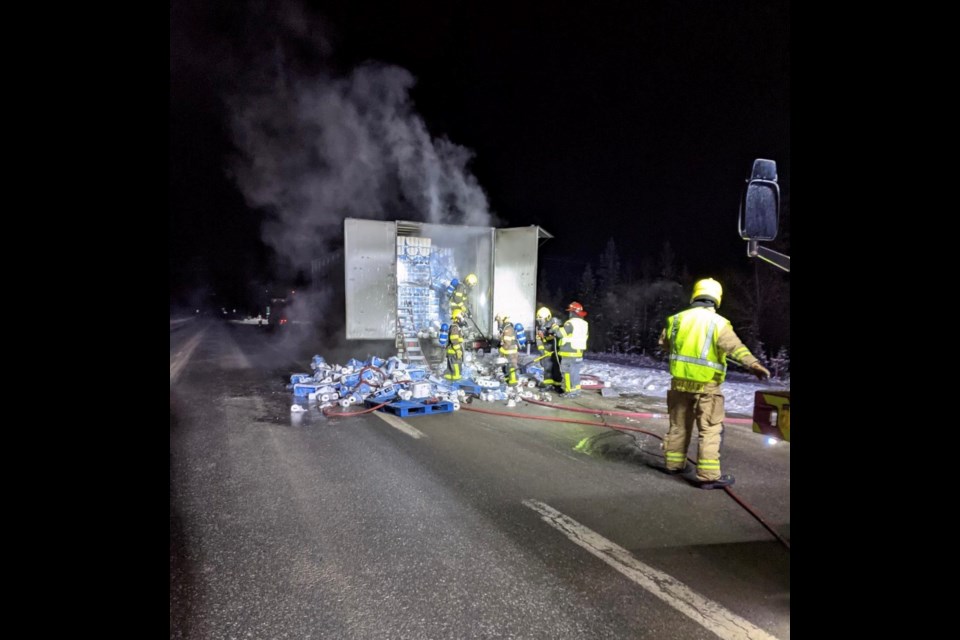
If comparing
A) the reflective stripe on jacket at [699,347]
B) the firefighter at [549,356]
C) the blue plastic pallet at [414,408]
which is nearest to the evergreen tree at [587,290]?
the firefighter at [549,356]

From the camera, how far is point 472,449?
580cm

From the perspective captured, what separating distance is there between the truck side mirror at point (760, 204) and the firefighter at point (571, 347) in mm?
6535

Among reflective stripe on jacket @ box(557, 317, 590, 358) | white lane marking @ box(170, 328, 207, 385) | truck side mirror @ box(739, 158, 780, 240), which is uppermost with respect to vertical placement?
truck side mirror @ box(739, 158, 780, 240)

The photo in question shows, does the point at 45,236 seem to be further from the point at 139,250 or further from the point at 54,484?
the point at 54,484

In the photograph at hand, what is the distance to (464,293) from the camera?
44.8 ft

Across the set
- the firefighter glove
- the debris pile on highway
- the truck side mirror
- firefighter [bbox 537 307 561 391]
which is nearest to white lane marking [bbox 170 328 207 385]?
the debris pile on highway

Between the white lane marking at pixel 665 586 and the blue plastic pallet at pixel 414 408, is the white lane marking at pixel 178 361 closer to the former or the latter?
the blue plastic pallet at pixel 414 408

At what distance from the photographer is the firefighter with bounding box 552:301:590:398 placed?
9.30m

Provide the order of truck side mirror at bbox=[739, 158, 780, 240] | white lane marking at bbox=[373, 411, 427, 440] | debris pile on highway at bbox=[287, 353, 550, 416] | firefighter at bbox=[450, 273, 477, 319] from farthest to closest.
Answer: firefighter at bbox=[450, 273, 477, 319] → debris pile on highway at bbox=[287, 353, 550, 416] → white lane marking at bbox=[373, 411, 427, 440] → truck side mirror at bbox=[739, 158, 780, 240]

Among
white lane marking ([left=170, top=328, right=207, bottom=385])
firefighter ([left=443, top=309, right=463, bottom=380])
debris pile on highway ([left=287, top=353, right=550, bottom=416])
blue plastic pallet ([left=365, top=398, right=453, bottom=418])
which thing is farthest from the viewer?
white lane marking ([left=170, top=328, right=207, bottom=385])

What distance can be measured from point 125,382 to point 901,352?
149cm

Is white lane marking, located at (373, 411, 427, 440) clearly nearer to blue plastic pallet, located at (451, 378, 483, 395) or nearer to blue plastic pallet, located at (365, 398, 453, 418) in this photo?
blue plastic pallet, located at (365, 398, 453, 418)

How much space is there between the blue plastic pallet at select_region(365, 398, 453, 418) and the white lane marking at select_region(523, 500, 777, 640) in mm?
4050

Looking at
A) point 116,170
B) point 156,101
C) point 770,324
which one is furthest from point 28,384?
point 770,324
